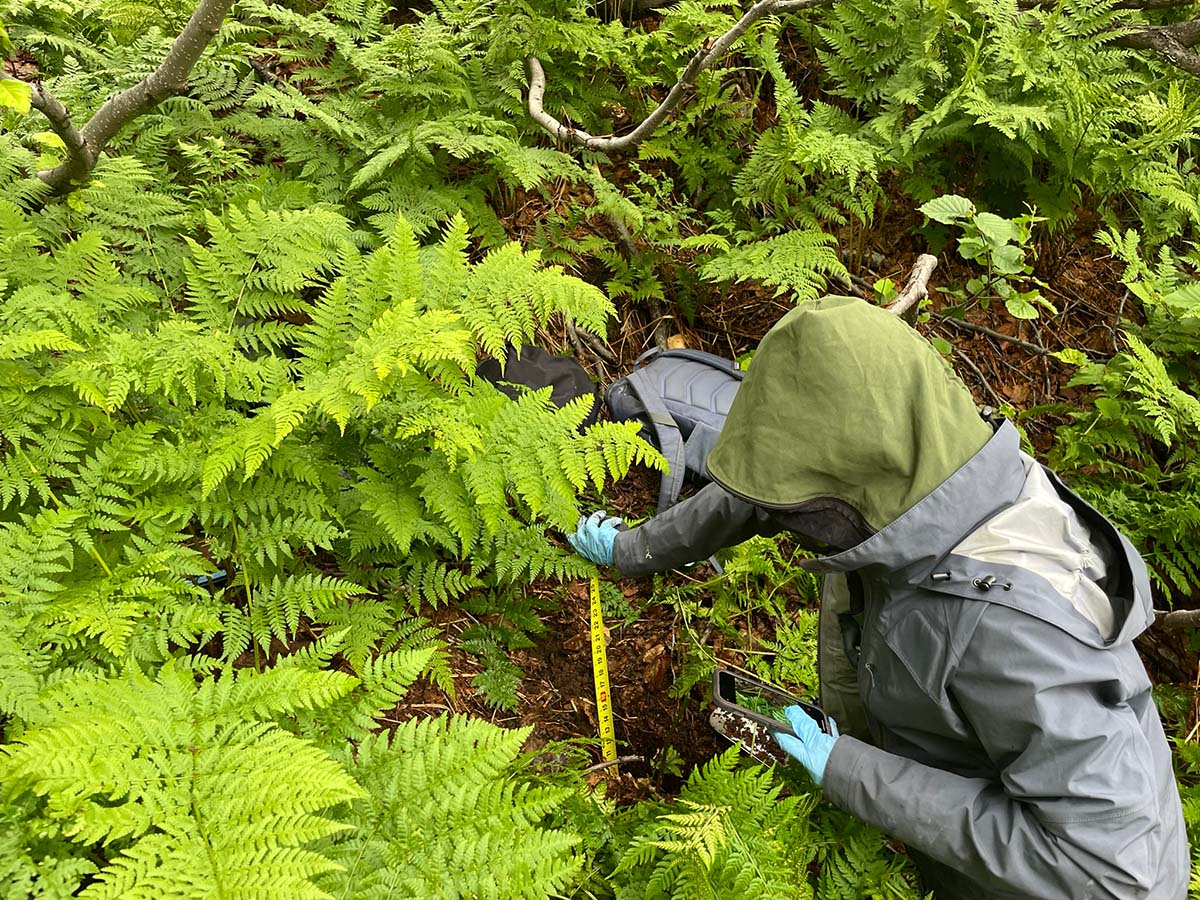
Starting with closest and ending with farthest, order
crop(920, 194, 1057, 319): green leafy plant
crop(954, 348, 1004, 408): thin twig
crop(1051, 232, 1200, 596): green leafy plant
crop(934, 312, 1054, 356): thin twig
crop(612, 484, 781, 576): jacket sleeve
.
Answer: crop(612, 484, 781, 576): jacket sleeve, crop(1051, 232, 1200, 596): green leafy plant, crop(920, 194, 1057, 319): green leafy plant, crop(954, 348, 1004, 408): thin twig, crop(934, 312, 1054, 356): thin twig

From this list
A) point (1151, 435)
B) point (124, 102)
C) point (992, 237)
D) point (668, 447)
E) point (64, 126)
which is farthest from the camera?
point (992, 237)

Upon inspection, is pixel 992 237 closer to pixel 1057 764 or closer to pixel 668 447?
pixel 668 447

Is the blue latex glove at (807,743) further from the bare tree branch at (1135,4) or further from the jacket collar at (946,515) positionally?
the bare tree branch at (1135,4)

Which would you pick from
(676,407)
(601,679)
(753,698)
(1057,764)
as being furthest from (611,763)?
(676,407)

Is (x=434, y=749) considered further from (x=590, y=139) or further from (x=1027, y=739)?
(x=590, y=139)

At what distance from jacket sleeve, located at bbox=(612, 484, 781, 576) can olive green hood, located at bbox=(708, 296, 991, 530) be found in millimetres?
813

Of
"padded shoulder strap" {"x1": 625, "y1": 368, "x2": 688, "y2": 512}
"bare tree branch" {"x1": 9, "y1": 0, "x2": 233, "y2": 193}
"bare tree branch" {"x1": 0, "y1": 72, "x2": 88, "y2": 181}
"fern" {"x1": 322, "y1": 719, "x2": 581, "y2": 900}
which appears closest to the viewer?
"fern" {"x1": 322, "y1": 719, "x2": 581, "y2": 900}

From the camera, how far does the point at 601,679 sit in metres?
3.80

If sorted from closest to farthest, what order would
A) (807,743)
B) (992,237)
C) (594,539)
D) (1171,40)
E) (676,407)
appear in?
(807,743) → (594,539) → (676,407) → (992,237) → (1171,40)

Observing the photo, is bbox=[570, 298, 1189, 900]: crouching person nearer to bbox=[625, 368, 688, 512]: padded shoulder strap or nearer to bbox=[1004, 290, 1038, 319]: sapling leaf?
bbox=[625, 368, 688, 512]: padded shoulder strap

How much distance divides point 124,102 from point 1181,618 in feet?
21.3

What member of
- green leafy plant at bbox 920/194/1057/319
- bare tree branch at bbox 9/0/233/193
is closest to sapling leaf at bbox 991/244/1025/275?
green leafy plant at bbox 920/194/1057/319

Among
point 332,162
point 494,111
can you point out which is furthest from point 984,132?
point 332,162

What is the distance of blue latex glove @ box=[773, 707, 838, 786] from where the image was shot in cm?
343
